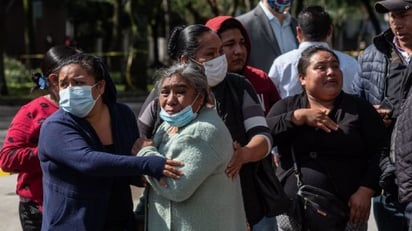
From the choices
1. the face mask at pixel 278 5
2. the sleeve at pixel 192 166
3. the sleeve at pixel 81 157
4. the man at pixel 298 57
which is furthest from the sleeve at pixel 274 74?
the sleeve at pixel 192 166

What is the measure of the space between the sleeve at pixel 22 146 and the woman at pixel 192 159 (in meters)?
0.85

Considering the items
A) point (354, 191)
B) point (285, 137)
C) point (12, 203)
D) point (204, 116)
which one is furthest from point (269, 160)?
point (12, 203)

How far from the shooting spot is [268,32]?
636cm

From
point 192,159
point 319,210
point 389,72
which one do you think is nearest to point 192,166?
point 192,159

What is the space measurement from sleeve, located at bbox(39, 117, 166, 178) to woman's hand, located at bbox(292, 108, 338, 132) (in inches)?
44.5

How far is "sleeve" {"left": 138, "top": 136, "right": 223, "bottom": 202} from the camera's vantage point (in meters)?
3.76

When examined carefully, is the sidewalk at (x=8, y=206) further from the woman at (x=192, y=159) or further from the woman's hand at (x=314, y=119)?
the woman at (x=192, y=159)

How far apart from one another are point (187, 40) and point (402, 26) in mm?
1393

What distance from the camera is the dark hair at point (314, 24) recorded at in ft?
19.2

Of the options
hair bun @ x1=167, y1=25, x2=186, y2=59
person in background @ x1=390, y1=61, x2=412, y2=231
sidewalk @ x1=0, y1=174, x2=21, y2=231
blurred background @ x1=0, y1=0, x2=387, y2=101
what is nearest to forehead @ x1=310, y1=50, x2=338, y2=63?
person in background @ x1=390, y1=61, x2=412, y2=231

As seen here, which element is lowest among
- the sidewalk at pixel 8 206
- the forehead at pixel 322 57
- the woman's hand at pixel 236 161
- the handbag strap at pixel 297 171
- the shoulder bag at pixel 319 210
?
the sidewalk at pixel 8 206

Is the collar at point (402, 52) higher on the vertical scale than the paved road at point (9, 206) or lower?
higher

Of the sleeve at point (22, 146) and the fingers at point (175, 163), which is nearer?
the fingers at point (175, 163)

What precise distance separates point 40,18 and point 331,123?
1770 inches
